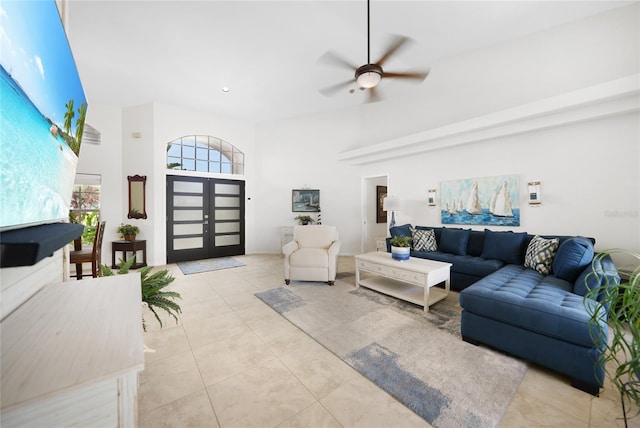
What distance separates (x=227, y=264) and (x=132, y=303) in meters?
4.45

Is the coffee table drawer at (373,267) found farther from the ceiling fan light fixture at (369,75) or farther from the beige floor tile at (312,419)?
the ceiling fan light fixture at (369,75)

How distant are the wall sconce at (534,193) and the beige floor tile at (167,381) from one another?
4.78 meters

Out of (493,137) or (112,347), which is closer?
(112,347)

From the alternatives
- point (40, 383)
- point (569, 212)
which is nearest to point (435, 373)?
point (40, 383)

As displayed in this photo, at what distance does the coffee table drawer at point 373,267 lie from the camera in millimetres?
3383

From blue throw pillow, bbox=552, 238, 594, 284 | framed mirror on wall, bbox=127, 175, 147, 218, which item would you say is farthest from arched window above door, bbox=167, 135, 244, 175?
blue throw pillow, bbox=552, 238, 594, 284

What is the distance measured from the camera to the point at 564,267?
8.59 feet

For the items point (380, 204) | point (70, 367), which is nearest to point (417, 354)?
point (70, 367)

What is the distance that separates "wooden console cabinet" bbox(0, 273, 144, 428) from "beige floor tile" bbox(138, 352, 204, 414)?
39.0 inches

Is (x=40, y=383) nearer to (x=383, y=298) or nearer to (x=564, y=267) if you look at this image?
(x=383, y=298)

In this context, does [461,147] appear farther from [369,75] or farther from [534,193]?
[369,75]

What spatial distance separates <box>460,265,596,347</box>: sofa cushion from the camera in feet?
5.65

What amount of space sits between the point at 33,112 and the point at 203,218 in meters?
5.35

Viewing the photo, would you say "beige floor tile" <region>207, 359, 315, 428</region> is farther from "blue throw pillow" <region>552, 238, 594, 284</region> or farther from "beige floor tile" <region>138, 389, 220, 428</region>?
"blue throw pillow" <region>552, 238, 594, 284</region>
